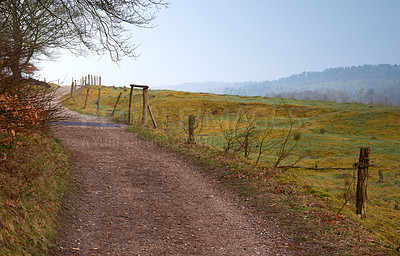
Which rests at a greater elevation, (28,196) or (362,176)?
(362,176)

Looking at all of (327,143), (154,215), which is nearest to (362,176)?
(154,215)

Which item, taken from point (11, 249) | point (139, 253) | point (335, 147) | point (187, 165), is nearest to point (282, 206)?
point (139, 253)

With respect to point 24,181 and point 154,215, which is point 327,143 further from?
point 24,181

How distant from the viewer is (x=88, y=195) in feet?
25.7

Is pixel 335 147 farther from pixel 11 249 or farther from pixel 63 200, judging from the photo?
pixel 11 249

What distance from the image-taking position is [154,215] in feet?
23.2

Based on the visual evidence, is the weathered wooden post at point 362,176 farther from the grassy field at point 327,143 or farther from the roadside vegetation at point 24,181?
the roadside vegetation at point 24,181

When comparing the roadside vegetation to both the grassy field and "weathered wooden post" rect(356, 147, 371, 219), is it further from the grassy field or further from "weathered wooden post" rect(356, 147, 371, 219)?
"weathered wooden post" rect(356, 147, 371, 219)

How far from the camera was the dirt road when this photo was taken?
225 inches

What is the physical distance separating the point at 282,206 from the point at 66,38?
65.5 feet

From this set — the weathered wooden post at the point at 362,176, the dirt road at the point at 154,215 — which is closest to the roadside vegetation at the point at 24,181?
the dirt road at the point at 154,215

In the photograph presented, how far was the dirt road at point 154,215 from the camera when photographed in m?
5.70

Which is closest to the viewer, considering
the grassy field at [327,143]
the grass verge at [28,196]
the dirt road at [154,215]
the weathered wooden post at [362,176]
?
the grass verge at [28,196]

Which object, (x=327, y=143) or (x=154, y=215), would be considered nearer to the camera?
(x=154, y=215)
